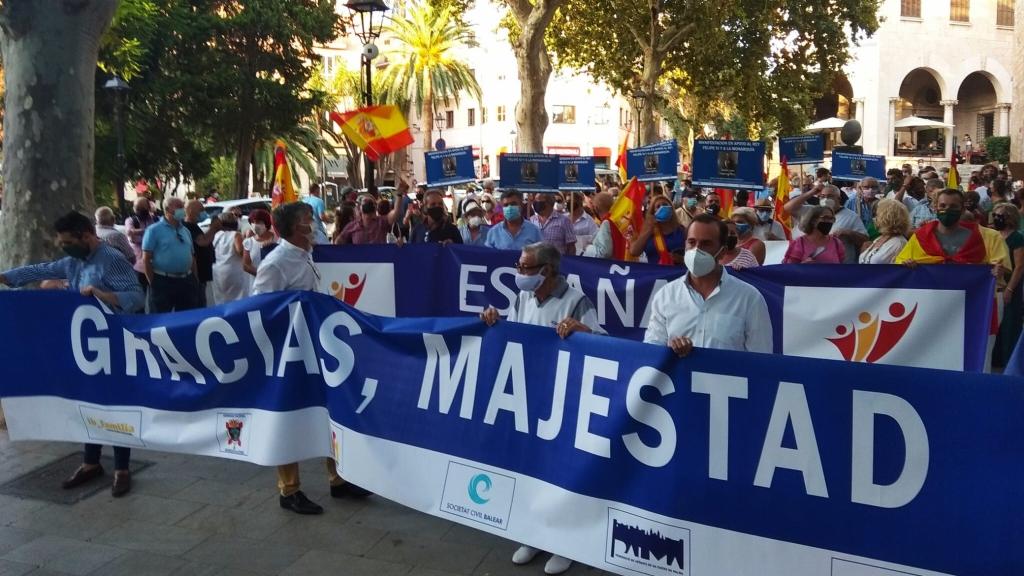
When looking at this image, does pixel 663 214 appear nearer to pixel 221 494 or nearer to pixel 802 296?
pixel 802 296

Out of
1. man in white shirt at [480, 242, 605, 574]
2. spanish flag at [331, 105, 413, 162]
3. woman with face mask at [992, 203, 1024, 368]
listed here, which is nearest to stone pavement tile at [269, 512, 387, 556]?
man in white shirt at [480, 242, 605, 574]

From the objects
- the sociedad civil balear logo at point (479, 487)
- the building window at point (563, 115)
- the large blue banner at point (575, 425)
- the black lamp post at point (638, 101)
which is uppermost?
the building window at point (563, 115)

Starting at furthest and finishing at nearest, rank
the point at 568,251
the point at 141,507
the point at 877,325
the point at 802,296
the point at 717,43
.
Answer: the point at 717,43
the point at 568,251
the point at 802,296
the point at 877,325
the point at 141,507

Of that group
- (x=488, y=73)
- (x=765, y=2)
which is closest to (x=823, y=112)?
(x=488, y=73)

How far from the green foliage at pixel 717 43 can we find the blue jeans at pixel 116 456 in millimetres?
22318

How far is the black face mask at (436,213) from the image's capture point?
9586mm

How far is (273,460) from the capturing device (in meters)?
5.14

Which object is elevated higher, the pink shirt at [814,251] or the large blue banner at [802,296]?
the pink shirt at [814,251]

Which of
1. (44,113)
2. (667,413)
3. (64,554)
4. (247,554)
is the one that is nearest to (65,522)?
A: (64,554)

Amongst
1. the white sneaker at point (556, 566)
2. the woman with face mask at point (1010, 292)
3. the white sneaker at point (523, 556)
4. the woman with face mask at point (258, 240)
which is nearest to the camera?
the white sneaker at point (556, 566)

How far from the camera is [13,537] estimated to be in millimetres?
5160

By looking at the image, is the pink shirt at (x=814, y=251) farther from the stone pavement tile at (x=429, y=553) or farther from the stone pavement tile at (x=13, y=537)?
the stone pavement tile at (x=13, y=537)

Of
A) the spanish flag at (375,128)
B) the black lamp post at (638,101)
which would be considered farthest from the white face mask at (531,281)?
the black lamp post at (638,101)

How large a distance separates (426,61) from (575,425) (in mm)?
53244
